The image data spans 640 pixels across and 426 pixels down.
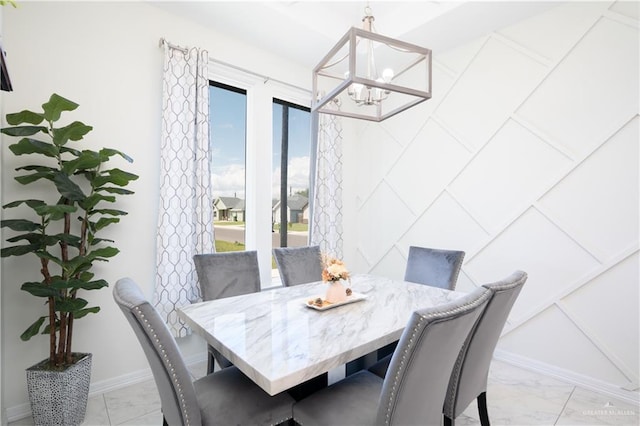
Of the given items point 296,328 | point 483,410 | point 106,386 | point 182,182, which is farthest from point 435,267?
point 106,386

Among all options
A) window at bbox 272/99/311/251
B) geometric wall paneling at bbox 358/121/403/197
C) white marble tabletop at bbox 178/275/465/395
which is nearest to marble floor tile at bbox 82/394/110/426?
white marble tabletop at bbox 178/275/465/395

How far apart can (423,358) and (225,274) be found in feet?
5.19

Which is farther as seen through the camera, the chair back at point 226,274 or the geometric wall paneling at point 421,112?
the geometric wall paneling at point 421,112

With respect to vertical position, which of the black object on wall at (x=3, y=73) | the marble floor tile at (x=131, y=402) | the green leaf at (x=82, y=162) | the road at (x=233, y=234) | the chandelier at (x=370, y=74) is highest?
the chandelier at (x=370, y=74)

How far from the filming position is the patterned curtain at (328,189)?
3.71 m

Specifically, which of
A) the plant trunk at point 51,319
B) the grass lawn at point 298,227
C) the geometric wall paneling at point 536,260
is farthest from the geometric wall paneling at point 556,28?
the plant trunk at point 51,319

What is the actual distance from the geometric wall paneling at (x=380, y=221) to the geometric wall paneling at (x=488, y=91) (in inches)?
39.6

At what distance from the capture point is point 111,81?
236 centimetres

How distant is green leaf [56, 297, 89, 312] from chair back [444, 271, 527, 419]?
6.88ft

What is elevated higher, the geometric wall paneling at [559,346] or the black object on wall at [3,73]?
the black object on wall at [3,73]

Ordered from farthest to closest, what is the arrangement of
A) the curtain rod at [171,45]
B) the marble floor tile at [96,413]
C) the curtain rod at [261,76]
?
the curtain rod at [261,76]
the curtain rod at [171,45]
the marble floor tile at [96,413]

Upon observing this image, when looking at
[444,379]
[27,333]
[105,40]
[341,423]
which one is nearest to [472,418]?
[444,379]

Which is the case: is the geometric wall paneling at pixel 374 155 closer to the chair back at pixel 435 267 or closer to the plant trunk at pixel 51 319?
the chair back at pixel 435 267

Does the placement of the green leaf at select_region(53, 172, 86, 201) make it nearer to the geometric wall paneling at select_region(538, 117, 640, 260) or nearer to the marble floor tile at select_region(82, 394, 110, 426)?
the marble floor tile at select_region(82, 394, 110, 426)
